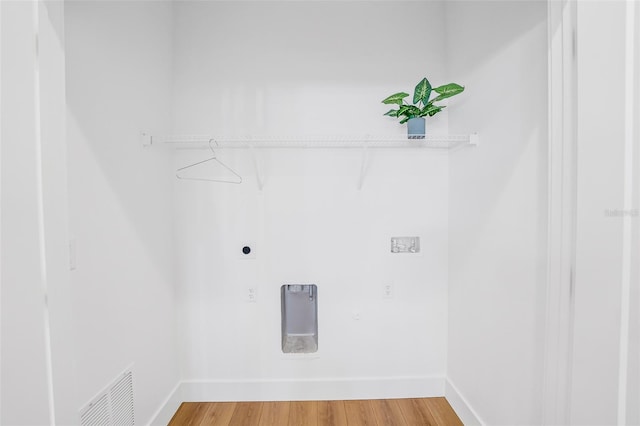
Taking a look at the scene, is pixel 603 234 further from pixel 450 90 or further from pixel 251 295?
pixel 251 295

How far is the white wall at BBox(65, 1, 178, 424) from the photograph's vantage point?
4.02 feet

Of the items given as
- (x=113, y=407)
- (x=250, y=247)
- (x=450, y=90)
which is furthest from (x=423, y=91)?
(x=113, y=407)

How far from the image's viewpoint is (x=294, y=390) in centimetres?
203

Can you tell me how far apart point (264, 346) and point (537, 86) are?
2175 millimetres

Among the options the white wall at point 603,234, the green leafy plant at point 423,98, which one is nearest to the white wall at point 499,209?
the green leafy plant at point 423,98

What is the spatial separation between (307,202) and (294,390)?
133 centimetres

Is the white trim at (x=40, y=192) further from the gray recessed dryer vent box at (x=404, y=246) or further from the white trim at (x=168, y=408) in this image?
the gray recessed dryer vent box at (x=404, y=246)

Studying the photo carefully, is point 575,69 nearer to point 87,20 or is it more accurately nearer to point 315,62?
point 315,62

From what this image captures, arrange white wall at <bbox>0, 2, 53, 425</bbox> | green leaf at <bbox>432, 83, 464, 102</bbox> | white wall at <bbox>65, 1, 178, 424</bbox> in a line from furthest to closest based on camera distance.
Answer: green leaf at <bbox>432, 83, 464, 102</bbox>
white wall at <bbox>65, 1, 178, 424</bbox>
white wall at <bbox>0, 2, 53, 425</bbox>

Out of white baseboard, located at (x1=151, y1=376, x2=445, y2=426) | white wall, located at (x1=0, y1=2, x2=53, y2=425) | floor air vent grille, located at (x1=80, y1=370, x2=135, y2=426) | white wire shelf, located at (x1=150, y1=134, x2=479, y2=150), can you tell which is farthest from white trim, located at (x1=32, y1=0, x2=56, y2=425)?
white baseboard, located at (x1=151, y1=376, x2=445, y2=426)

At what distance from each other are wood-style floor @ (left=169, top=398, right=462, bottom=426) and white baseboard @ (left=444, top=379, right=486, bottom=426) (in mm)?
37

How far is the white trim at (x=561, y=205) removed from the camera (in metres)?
0.93

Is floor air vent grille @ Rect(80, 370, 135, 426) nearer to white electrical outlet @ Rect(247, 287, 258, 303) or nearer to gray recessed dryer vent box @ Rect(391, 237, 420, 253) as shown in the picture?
white electrical outlet @ Rect(247, 287, 258, 303)

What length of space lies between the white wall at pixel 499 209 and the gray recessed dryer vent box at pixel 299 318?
0.98 meters
